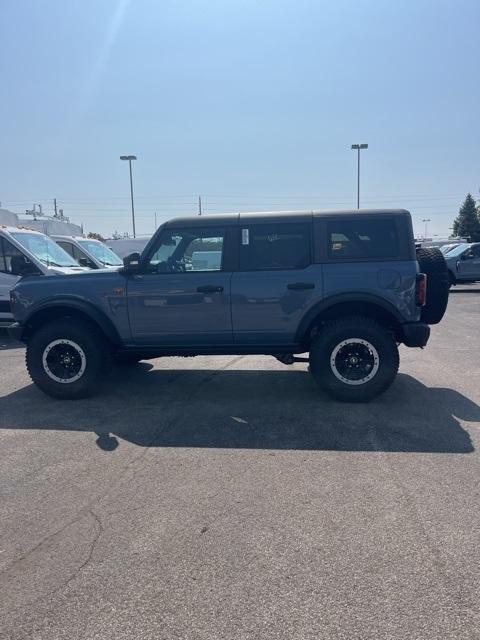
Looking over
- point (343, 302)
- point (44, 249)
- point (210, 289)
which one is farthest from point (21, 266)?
point (343, 302)

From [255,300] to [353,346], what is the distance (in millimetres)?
1173

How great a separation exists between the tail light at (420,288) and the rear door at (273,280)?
3.32 feet

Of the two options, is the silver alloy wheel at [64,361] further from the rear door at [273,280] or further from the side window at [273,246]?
the side window at [273,246]

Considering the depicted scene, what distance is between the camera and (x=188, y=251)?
579cm

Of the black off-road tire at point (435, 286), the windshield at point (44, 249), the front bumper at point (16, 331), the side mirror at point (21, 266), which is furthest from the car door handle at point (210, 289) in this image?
the windshield at point (44, 249)

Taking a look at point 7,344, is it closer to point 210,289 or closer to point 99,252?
point 210,289

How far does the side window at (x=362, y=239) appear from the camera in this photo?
18.1 feet

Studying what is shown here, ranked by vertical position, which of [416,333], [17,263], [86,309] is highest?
[17,263]

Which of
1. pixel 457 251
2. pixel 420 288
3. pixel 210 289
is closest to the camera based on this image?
pixel 420 288

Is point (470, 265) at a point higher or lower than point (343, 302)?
lower

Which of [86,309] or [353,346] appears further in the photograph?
[86,309]

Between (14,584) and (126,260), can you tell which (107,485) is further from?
(126,260)

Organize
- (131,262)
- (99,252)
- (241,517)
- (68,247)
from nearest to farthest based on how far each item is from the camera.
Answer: (241,517), (131,262), (68,247), (99,252)

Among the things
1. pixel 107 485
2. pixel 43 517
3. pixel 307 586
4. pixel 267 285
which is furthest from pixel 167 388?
pixel 307 586
